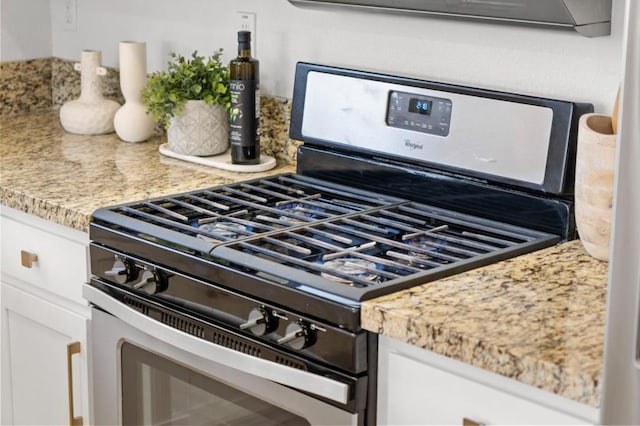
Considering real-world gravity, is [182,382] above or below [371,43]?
below

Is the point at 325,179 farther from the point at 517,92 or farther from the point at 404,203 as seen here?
the point at 517,92

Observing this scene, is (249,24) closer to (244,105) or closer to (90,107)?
(244,105)

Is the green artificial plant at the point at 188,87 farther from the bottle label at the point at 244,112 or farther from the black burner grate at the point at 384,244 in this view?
the black burner grate at the point at 384,244

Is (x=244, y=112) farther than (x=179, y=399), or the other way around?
(x=244, y=112)

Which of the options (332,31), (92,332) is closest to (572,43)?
(332,31)

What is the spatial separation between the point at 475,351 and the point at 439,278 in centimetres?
25

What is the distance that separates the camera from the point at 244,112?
7.89ft

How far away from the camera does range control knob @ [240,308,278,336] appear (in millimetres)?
1712

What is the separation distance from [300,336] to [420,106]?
2.24 feet

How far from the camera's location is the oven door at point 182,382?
168 cm

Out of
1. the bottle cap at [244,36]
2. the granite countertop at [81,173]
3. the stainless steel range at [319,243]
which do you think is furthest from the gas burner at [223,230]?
the bottle cap at [244,36]

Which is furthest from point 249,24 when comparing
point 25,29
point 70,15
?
point 25,29

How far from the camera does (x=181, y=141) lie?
2533 mm

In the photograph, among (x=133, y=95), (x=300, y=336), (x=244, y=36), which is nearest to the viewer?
(x=300, y=336)
